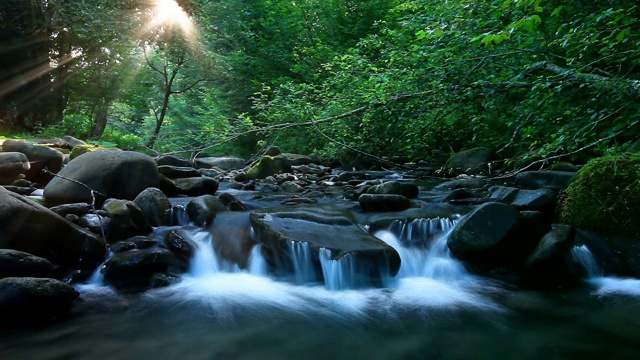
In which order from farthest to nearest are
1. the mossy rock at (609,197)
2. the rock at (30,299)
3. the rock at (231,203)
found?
the rock at (231,203), the mossy rock at (609,197), the rock at (30,299)

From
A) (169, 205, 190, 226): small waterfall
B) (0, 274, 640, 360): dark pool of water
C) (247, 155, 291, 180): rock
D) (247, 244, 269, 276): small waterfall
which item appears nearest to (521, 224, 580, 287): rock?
(0, 274, 640, 360): dark pool of water

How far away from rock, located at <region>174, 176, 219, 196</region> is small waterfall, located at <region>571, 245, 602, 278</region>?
6.15 m

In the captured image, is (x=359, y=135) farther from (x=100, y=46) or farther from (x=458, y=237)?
(x=100, y=46)

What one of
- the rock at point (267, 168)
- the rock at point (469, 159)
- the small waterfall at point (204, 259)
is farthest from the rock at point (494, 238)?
the rock at point (267, 168)

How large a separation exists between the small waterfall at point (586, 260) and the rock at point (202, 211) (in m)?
4.67

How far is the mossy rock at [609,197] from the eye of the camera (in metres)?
5.07

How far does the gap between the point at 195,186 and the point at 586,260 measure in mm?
6414

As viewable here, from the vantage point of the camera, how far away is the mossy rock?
507 cm

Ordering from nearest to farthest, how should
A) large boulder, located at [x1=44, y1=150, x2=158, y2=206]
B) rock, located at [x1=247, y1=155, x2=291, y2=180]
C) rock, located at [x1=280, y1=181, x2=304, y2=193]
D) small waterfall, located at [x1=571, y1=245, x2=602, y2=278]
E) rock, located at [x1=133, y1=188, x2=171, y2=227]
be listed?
small waterfall, located at [x1=571, y1=245, x2=602, y2=278] < rock, located at [x1=133, y1=188, x2=171, y2=227] < large boulder, located at [x1=44, y1=150, x2=158, y2=206] < rock, located at [x1=280, y1=181, x2=304, y2=193] < rock, located at [x1=247, y1=155, x2=291, y2=180]

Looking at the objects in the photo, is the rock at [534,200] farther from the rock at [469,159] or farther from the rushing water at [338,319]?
the rock at [469,159]

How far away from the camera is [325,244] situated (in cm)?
488

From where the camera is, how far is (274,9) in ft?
69.1

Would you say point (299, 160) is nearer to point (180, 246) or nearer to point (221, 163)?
point (221, 163)

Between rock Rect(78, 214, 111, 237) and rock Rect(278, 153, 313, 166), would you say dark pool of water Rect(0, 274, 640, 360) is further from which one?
rock Rect(278, 153, 313, 166)
